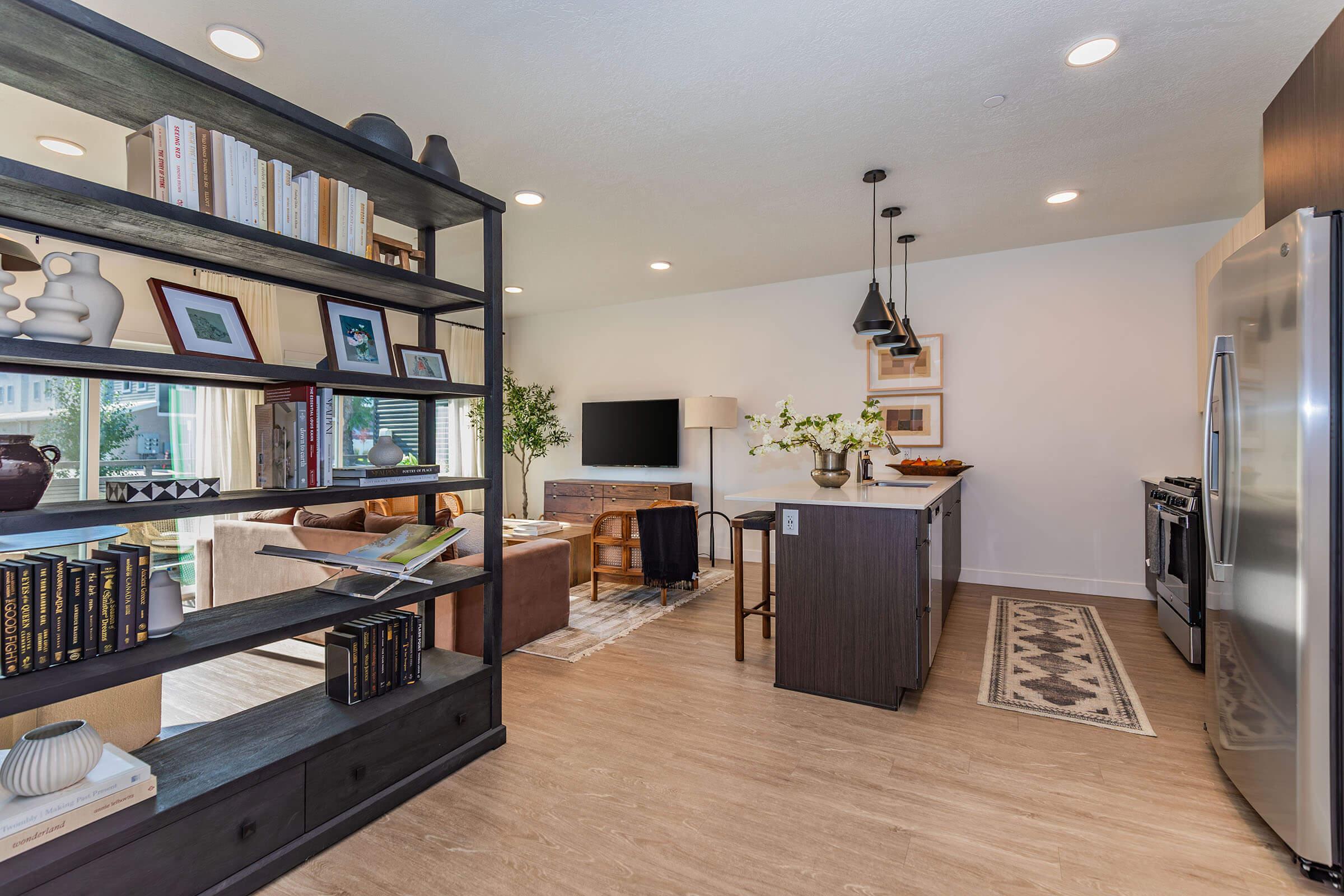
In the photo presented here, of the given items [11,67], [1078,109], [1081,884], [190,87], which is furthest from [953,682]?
[11,67]

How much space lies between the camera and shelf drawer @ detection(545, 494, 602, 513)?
6387 millimetres

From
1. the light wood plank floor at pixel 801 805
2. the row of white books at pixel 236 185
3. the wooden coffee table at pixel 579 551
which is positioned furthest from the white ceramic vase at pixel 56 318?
the wooden coffee table at pixel 579 551

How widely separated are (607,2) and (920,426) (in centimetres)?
412

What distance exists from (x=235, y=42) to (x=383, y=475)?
168 cm

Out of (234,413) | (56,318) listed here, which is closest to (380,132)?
(56,318)

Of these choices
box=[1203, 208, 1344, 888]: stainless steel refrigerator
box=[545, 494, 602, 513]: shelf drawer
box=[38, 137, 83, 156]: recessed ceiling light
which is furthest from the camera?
box=[545, 494, 602, 513]: shelf drawer

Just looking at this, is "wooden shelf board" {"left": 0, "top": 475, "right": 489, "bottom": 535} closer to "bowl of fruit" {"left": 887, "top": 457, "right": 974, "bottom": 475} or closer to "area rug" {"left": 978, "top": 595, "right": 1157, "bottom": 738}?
"area rug" {"left": 978, "top": 595, "right": 1157, "bottom": 738}

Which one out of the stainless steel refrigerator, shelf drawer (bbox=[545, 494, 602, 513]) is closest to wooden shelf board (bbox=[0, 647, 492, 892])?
the stainless steel refrigerator

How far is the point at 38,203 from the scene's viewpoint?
1.41 m

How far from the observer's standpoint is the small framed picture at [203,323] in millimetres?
1677

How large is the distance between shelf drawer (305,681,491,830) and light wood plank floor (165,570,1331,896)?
0.11m

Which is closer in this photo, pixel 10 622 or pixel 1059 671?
pixel 10 622

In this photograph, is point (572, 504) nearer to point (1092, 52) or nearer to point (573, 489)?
point (573, 489)

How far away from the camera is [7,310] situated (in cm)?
139
